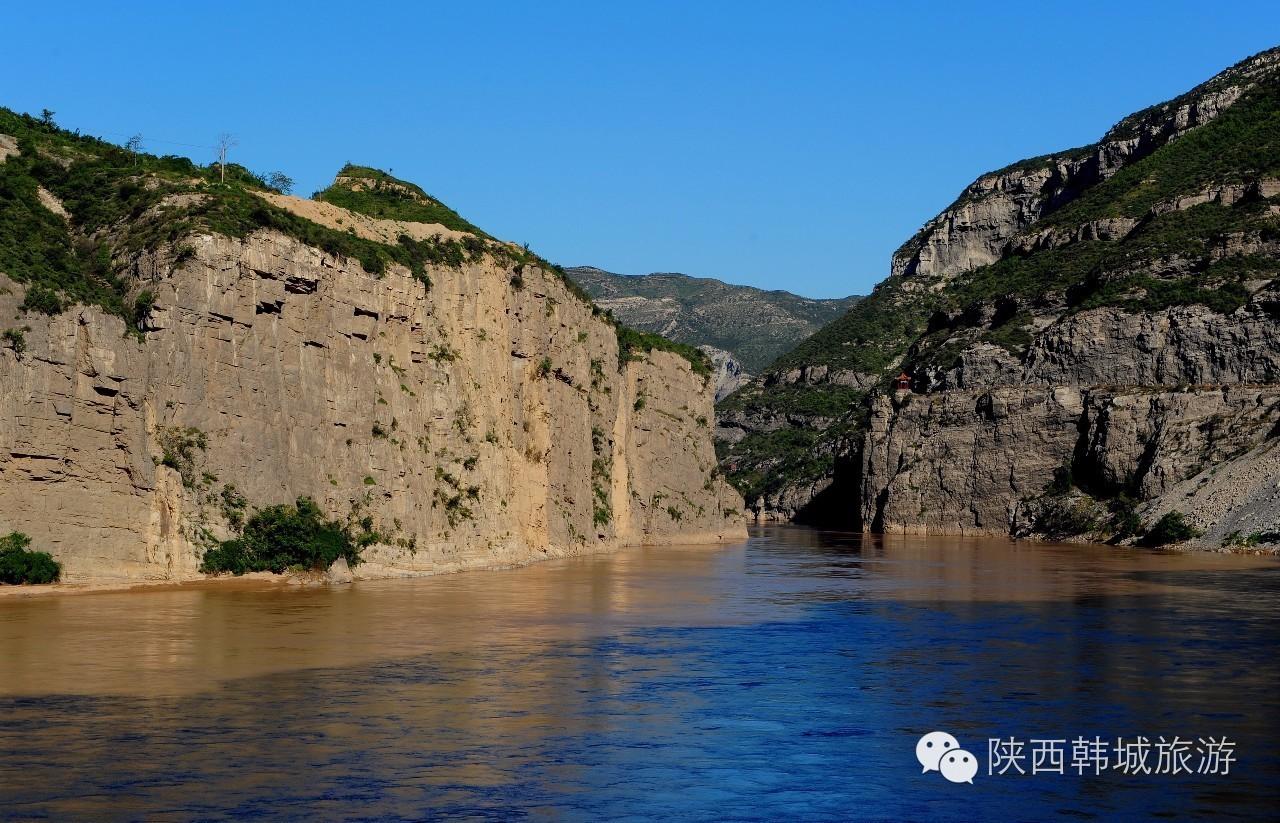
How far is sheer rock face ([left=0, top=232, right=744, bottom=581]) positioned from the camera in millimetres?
42969

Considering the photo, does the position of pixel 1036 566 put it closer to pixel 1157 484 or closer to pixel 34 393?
pixel 1157 484

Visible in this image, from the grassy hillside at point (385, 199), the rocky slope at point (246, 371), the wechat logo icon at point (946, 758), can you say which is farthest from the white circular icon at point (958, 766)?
the grassy hillside at point (385, 199)

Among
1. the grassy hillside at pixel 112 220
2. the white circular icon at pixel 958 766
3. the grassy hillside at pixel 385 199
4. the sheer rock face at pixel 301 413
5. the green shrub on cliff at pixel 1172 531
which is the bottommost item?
the white circular icon at pixel 958 766

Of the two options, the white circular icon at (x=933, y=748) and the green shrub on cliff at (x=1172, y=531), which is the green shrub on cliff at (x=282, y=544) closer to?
the white circular icon at (x=933, y=748)

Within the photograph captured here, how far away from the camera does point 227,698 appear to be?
25.4 meters

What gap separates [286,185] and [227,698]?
46522mm

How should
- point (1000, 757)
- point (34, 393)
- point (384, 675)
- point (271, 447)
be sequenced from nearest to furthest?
point (1000, 757) → point (384, 675) → point (34, 393) → point (271, 447)

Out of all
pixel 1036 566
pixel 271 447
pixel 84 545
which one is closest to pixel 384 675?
pixel 84 545

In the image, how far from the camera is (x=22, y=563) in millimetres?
40594

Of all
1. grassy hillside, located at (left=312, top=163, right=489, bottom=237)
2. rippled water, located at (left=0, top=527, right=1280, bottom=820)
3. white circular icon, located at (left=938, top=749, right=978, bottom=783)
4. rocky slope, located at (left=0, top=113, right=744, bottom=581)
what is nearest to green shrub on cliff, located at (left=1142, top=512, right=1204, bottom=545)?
rocky slope, located at (left=0, top=113, right=744, bottom=581)

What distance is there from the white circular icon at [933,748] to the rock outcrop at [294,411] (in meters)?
28.4

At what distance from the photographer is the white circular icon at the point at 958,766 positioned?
2014cm

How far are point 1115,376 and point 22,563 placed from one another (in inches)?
3703

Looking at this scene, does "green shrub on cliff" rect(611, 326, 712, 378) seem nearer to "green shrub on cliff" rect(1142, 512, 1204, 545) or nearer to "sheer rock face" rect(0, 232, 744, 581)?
"sheer rock face" rect(0, 232, 744, 581)
